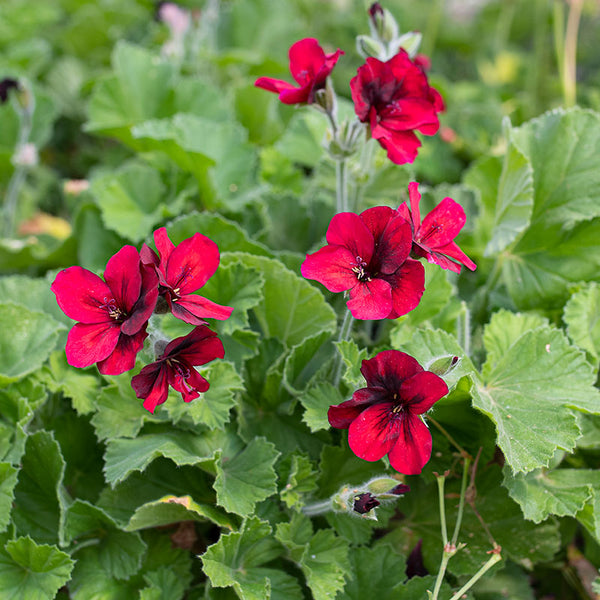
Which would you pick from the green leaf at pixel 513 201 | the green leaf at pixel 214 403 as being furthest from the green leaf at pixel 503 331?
the green leaf at pixel 214 403

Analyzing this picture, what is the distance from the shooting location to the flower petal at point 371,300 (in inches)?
42.2

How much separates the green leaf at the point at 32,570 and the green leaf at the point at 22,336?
0.39 meters

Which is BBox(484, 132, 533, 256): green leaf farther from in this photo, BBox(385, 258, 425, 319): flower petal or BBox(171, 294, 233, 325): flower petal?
BBox(171, 294, 233, 325): flower petal

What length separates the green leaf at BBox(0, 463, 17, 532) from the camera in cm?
134

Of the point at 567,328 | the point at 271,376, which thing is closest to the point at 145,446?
the point at 271,376

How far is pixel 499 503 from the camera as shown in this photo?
1501 mm

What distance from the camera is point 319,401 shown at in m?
1.39

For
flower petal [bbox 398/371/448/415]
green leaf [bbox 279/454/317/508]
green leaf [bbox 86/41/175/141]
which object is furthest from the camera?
green leaf [bbox 86/41/175/141]

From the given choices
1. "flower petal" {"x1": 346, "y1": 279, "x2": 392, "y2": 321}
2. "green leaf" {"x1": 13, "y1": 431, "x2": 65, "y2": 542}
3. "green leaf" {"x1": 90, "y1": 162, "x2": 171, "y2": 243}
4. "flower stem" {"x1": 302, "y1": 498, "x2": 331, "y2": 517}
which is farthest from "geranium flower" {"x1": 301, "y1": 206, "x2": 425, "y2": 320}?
"green leaf" {"x1": 90, "y1": 162, "x2": 171, "y2": 243}

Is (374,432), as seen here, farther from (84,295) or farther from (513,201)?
(513,201)

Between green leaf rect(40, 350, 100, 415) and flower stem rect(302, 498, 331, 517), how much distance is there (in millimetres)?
514

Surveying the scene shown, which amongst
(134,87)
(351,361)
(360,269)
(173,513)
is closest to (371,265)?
(360,269)

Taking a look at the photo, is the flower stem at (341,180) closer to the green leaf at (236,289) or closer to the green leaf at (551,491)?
the green leaf at (236,289)

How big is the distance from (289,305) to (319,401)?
0.96 ft
